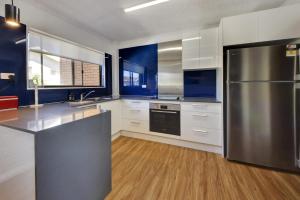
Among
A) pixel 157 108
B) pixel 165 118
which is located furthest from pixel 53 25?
pixel 165 118

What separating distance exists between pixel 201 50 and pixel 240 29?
2.29 ft

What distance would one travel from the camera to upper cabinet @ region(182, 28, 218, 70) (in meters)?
2.70

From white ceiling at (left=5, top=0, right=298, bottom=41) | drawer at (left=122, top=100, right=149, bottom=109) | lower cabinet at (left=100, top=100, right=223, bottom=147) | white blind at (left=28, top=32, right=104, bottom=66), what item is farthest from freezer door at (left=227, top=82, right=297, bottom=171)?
white blind at (left=28, top=32, right=104, bottom=66)

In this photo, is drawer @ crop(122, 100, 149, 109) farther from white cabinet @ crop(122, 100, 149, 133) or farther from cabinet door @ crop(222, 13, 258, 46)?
cabinet door @ crop(222, 13, 258, 46)

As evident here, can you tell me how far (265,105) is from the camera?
202cm

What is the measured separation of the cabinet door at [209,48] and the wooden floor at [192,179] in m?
1.64

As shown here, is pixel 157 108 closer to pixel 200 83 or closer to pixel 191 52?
pixel 200 83

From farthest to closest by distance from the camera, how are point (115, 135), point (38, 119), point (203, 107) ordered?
1. point (115, 135)
2. point (203, 107)
3. point (38, 119)

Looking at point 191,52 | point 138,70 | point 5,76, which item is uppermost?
point 191,52

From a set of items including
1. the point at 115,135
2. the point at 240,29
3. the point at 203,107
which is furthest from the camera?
the point at 115,135

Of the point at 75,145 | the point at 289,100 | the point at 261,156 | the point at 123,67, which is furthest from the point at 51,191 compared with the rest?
the point at 123,67

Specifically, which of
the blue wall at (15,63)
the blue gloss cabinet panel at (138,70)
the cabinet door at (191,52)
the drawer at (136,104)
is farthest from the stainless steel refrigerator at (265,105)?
the blue wall at (15,63)

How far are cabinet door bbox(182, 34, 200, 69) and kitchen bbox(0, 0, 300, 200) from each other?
0.7 inches

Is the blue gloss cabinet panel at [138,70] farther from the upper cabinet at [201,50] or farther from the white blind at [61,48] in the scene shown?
the upper cabinet at [201,50]
